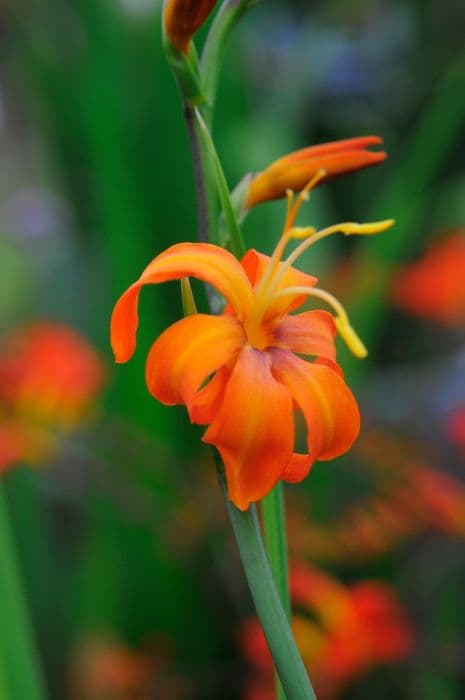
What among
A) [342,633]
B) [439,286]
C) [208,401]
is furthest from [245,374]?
[439,286]

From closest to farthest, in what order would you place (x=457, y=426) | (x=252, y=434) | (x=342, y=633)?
1. (x=252, y=434)
2. (x=342, y=633)
3. (x=457, y=426)

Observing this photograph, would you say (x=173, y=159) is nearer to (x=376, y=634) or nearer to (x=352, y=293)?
(x=352, y=293)

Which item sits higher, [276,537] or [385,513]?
[276,537]

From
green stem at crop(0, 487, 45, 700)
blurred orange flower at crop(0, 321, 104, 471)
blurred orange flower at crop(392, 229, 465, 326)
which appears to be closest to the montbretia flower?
green stem at crop(0, 487, 45, 700)

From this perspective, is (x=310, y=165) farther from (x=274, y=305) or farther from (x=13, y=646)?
(x=13, y=646)

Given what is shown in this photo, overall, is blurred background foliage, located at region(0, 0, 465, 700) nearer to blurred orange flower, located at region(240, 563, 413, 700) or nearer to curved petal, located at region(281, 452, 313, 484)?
blurred orange flower, located at region(240, 563, 413, 700)

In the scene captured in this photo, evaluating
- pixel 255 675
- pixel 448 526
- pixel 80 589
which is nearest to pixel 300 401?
pixel 448 526

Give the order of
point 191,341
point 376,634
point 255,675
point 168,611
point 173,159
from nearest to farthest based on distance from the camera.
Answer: point 191,341
point 376,634
point 255,675
point 168,611
point 173,159

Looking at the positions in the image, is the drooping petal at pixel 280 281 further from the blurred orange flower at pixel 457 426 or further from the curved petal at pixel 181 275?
the blurred orange flower at pixel 457 426
